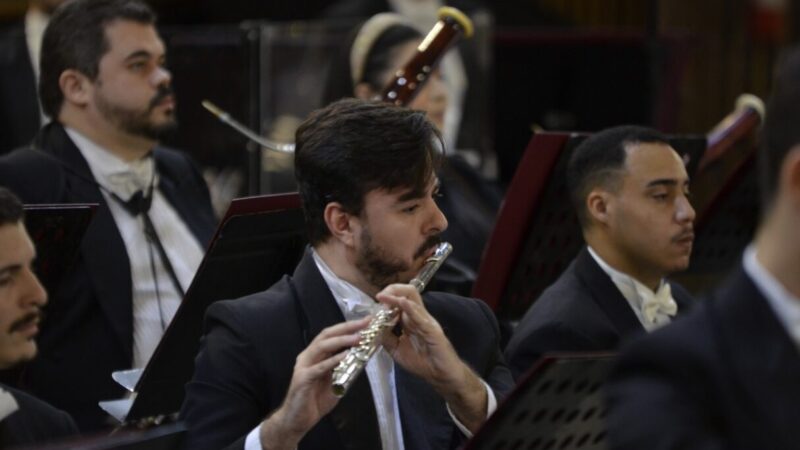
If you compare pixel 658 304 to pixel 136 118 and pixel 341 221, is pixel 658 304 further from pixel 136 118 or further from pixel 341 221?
pixel 136 118

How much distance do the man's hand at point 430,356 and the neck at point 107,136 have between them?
3.87ft

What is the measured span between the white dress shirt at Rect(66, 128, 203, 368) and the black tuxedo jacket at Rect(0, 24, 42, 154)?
1.12m

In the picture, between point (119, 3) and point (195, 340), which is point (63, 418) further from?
point (119, 3)

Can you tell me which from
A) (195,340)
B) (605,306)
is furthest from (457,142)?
(195,340)


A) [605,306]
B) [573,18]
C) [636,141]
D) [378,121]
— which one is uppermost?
[378,121]

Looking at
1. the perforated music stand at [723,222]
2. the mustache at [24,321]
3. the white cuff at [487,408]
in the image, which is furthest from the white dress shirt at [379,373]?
the perforated music stand at [723,222]

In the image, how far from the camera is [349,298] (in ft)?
7.26

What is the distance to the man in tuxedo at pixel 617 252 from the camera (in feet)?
8.57

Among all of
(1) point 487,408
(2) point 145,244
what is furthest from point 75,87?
(1) point 487,408

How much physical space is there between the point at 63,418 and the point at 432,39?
148 centimetres

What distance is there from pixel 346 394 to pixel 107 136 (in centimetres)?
114

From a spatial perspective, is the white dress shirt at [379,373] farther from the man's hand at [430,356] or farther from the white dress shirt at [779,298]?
the white dress shirt at [779,298]

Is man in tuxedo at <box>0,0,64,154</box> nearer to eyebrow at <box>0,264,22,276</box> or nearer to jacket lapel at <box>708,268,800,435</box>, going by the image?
eyebrow at <box>0,264,22,276</box>

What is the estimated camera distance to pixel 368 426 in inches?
84.9
